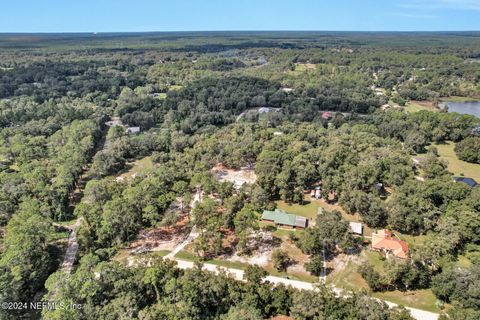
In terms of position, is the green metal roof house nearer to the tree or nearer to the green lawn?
the green lawn

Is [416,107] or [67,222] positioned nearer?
[67,222]

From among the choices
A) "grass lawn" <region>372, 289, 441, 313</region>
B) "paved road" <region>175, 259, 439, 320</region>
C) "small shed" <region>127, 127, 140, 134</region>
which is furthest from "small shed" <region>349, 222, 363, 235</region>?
"small shed" <region>127, 127, 140, 134</region>

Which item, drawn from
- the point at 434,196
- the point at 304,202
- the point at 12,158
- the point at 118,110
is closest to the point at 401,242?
the point at 434,196

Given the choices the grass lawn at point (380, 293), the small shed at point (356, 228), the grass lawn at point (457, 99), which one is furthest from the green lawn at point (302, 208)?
the grass lawn at point (457, 99)

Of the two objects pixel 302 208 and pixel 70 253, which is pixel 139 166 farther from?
pixel 302 208

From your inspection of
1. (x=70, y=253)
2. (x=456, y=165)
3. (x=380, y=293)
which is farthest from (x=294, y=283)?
(x=456, y=165)

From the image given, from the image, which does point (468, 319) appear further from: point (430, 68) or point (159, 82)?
point (430, 68)
